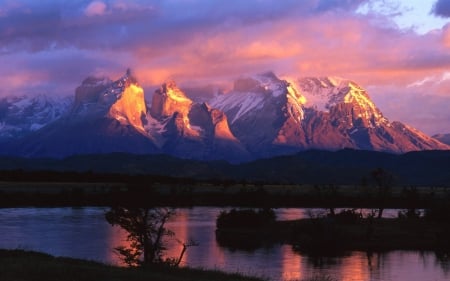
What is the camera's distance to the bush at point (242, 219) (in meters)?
100

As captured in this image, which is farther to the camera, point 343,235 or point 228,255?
point 343,235

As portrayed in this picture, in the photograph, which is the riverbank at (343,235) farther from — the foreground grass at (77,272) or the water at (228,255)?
the foreground grass at (77,272)

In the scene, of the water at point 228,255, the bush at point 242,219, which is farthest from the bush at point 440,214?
the water at point 228,255

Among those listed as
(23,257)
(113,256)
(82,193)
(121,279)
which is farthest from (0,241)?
(82,193)

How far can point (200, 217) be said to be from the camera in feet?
404

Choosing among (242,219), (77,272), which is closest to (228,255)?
(242,219)

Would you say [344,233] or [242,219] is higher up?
[242,219]

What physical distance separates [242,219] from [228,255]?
29.3 metres

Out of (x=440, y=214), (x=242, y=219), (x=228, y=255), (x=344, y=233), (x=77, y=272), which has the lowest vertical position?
(x=228, y=255)

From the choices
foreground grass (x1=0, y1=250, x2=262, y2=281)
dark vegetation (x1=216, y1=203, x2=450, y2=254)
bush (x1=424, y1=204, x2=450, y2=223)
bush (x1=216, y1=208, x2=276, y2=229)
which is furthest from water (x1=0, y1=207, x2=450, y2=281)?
bush (x1=424, y1=204, x2=450, y2=223)

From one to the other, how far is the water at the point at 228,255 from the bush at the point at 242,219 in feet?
7.05

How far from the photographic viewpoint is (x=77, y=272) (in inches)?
1391

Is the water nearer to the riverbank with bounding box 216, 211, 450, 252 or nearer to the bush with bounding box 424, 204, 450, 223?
the riverbank with bounding box 216, 211, 450, 252

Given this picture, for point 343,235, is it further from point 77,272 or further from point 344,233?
point 77,272
